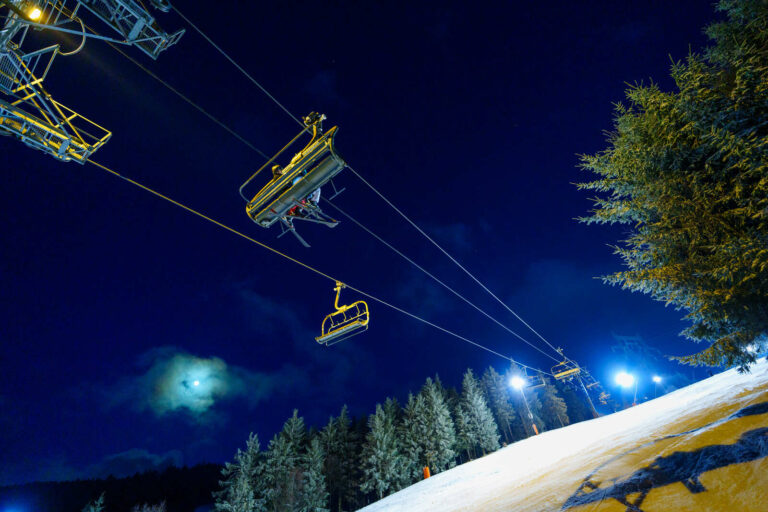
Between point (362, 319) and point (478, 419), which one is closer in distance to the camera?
point (362, 319)

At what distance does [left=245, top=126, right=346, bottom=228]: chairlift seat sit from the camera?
7180 mm

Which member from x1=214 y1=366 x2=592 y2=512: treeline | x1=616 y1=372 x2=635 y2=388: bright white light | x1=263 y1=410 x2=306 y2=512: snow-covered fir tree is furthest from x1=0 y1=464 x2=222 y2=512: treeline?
x1=616 y1=372 x2=635 y2=388: bright white light

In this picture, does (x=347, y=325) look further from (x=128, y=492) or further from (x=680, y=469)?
(x=128, y=492)

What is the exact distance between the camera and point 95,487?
69.1 meters

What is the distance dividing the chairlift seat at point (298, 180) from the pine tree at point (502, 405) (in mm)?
53517

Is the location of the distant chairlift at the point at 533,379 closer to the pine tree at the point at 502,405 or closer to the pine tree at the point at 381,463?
the pine tree at the point at 381,463

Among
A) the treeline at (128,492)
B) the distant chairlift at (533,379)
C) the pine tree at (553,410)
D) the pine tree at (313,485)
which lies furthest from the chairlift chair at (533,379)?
the treeline at (128,492)

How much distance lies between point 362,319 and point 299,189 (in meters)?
5.94

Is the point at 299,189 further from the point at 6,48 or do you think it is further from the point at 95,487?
the point at 95,487

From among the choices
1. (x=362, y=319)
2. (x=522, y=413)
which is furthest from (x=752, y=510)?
(x=522, y=413)

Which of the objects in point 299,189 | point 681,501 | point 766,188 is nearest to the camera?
point 681,501

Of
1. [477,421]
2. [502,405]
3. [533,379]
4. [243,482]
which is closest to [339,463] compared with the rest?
[243,482]

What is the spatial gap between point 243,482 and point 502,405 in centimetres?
3967

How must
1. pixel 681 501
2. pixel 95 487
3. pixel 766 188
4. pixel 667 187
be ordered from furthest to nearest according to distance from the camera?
pixel 95 487
pixel 667 187
pixel 766 188
pixel 681 501
